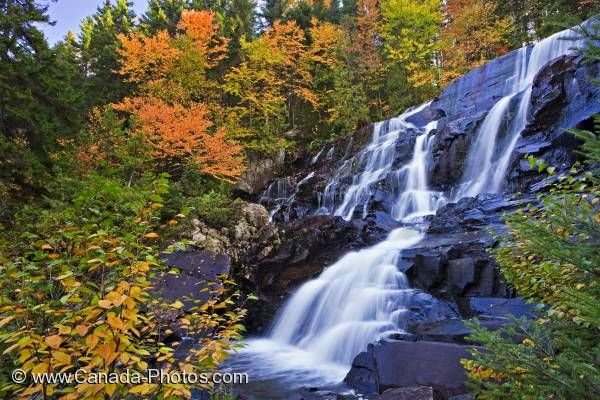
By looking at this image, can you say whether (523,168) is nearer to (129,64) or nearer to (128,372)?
(128,372)

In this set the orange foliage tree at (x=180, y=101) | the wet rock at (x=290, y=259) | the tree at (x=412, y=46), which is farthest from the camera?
the tree at (x=412, y=46)

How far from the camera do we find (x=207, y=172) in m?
16.4

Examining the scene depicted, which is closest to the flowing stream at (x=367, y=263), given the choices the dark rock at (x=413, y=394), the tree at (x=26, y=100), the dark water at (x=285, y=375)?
the dark water at (x=285, y=375)

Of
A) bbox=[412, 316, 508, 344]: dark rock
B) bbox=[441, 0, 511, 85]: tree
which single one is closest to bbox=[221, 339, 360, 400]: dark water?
bbox=[412, 316, 508, 344]: dark rock

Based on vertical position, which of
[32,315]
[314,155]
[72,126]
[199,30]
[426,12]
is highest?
[426,12]

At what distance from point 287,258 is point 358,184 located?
252 inches

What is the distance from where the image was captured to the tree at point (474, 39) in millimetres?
23688

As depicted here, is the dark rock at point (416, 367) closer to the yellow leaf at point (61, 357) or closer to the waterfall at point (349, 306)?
the waterfall at point (349, 306)

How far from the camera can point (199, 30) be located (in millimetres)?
20375

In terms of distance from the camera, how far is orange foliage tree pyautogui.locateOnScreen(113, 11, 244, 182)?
603 inches

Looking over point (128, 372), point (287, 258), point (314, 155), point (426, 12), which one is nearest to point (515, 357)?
point (128, 372)

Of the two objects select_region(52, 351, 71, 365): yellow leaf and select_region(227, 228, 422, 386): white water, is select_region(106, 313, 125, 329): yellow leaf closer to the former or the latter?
select_region(52, 351, 71, 365): yellow leaf

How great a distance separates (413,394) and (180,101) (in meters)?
17.6

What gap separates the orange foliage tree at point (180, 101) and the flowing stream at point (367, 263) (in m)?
4.30
